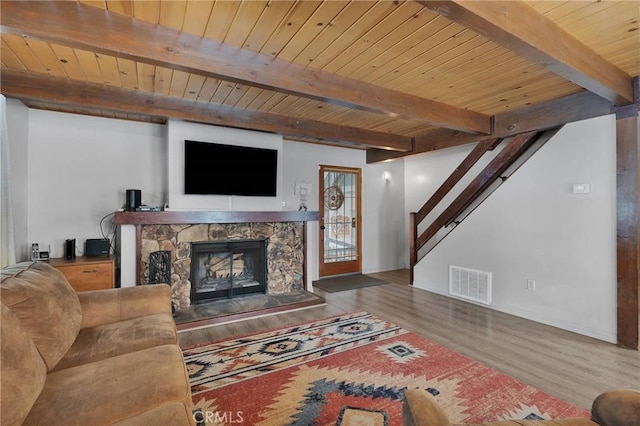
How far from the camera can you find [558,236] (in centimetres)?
340

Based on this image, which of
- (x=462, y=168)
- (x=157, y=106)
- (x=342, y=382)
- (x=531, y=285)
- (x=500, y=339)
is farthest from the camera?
(x=462, y=168)

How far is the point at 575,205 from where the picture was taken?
10.7 ft

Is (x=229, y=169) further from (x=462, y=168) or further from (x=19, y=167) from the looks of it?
(x=462, y=168)

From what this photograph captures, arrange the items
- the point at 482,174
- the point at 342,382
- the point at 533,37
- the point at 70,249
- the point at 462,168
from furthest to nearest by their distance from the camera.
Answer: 1. the point at 462,168
2. the point at 482,174
3. the point at 70,249
4. the point at 342,382
5. the point at 533,37

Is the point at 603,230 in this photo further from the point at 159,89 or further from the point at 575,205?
the point at 159,89

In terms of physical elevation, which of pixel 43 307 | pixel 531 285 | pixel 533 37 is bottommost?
pixel 531 285

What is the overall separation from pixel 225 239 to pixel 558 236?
4073 millimetres

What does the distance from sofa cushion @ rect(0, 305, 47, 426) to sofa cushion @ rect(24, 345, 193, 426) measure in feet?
0.21

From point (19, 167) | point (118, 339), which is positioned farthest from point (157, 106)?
point (118, 339)

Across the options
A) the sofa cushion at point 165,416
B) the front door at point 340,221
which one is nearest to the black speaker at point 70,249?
the sofa cushion at point 165,416

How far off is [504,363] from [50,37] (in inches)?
155

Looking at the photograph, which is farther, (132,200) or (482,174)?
(482,174)

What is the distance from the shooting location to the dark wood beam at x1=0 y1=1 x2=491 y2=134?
168 cm

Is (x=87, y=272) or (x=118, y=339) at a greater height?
(x=87, y=272)
